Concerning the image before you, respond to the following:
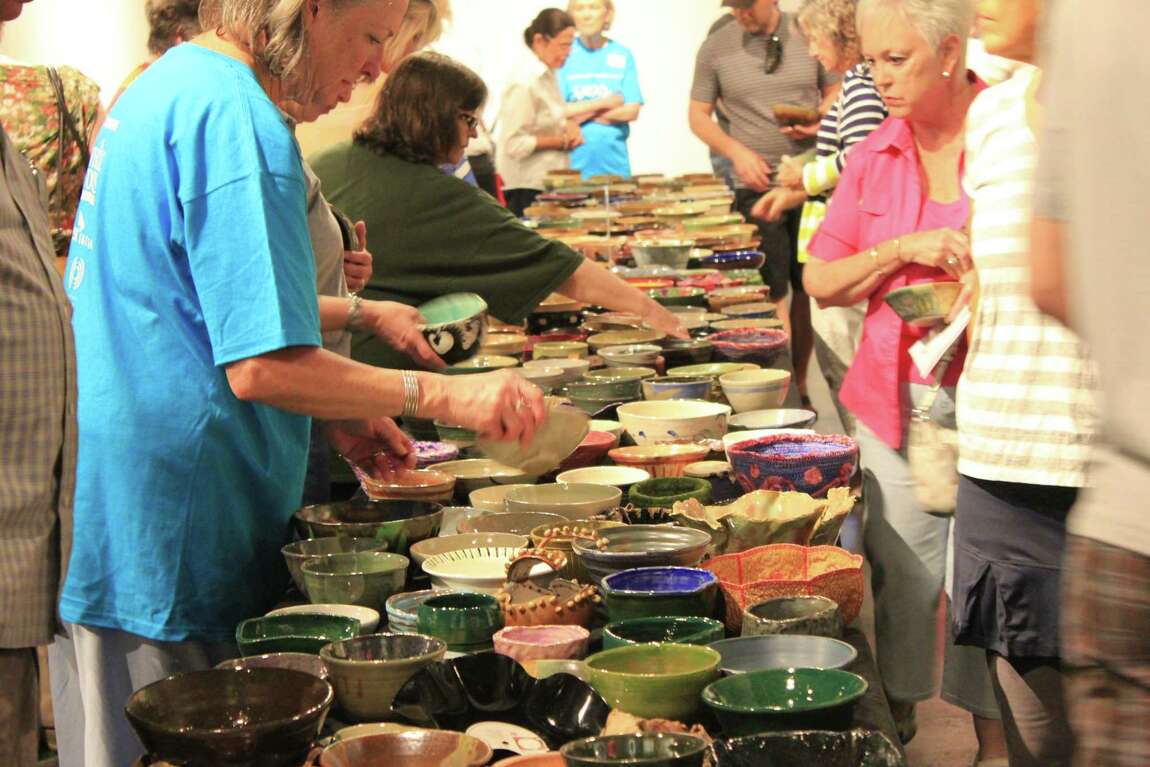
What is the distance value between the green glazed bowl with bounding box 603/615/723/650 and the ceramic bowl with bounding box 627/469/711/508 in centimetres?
54

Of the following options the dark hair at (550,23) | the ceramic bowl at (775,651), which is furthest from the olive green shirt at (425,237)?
the dark hair at (550,23)

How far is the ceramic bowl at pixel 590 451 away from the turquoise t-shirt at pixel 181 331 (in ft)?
2.24

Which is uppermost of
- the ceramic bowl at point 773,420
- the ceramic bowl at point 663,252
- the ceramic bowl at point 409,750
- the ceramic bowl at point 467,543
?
the ceramic bowl at point 663,252

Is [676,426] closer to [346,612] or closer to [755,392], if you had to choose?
[755,392]

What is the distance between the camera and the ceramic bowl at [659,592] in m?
1.73

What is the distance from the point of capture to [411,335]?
2740 mm

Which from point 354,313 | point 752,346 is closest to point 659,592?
point 354,313

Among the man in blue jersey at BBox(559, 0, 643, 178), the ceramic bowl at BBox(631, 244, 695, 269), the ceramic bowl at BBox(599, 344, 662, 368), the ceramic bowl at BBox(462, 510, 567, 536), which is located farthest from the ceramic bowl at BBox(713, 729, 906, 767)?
the man in blue jersey at BBox(559, 0, 643, 178)

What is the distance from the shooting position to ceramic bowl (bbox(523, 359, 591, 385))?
3.23m

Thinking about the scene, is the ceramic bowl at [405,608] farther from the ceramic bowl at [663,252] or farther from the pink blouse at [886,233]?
the ceramic bowl at [663,252]

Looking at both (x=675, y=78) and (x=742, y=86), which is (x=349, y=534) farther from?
(x=675, y=78)

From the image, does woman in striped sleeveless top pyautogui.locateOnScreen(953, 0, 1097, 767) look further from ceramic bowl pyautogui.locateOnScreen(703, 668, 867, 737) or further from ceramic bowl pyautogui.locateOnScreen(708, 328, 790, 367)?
ceramic bowl pyautogui.locateOnScreen(708, 328, 790, 367)

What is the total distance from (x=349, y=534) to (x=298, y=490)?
12cm

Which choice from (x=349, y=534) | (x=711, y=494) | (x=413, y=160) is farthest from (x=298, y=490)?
(x=413, y=160)
